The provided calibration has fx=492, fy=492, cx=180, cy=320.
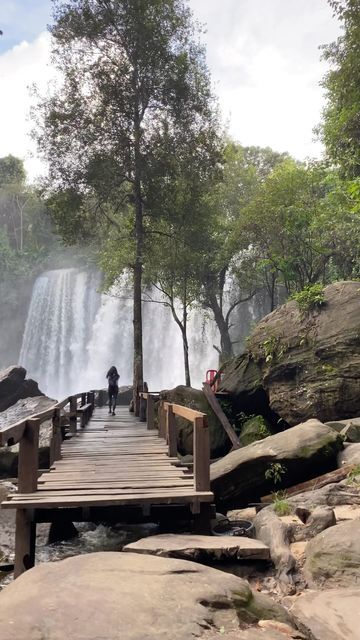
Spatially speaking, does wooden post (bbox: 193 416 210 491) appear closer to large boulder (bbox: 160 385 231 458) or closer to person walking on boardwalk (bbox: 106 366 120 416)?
large boulder (bbox: 160 385 231 458)

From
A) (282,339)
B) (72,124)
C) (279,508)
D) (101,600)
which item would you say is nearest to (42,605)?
(101,600)

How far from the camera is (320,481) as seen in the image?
26.8 ft

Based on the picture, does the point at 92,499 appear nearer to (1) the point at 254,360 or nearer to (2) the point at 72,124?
(1) the point at 254,360

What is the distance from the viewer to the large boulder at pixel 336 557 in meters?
4.60

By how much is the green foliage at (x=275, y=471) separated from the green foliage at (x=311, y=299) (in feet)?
25.0

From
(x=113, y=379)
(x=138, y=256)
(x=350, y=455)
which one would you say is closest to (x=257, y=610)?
(x=350, y=455)

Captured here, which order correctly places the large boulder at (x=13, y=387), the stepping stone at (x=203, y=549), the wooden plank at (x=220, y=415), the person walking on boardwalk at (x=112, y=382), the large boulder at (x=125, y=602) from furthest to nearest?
the large boulder at (x=13, y=387), the person walking on boardwalk at (x=112, y=382), the wooden plank at (x=220, y=415), the stepping stone at (x=203, y=549), the large boulder at (x=125, y=602)

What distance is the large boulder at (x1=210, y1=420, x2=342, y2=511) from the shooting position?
27.3 ft

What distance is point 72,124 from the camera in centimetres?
2094

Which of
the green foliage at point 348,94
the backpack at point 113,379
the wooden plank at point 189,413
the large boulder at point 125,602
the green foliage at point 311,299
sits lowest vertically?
the large boulder at point 125,602

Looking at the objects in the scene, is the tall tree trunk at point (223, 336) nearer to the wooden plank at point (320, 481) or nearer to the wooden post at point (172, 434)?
the wooden post at point (172, 434)

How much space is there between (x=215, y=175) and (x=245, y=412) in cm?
1243

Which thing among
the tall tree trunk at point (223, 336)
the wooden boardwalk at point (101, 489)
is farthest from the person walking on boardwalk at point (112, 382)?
the tall tree trunk at point (223, 336)

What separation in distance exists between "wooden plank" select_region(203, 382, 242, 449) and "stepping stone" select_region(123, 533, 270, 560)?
893 cm
